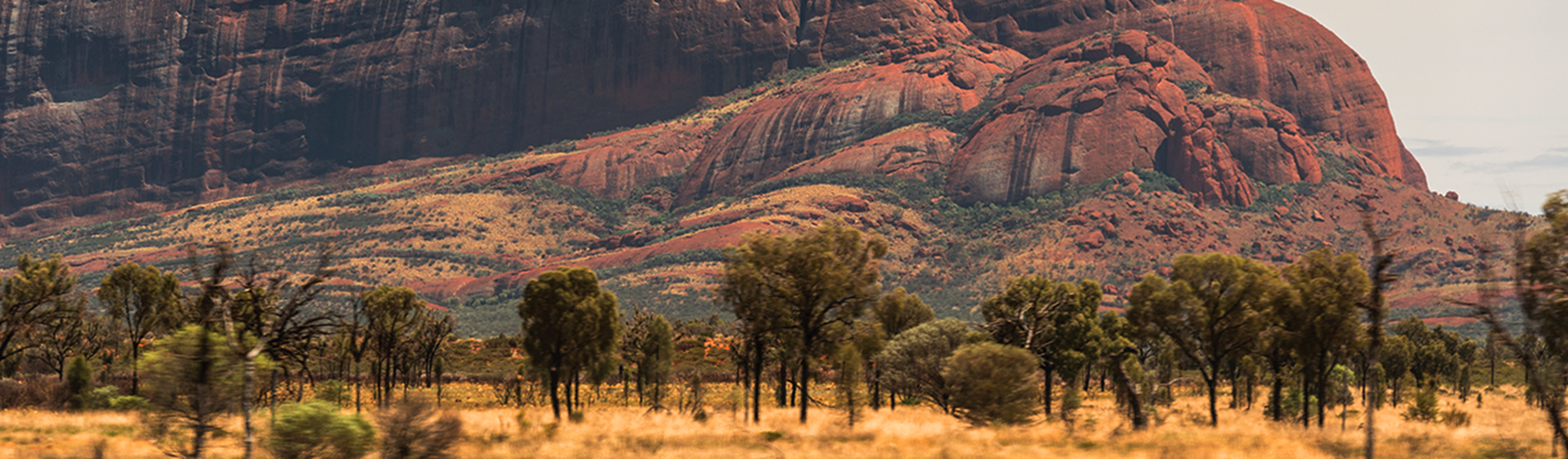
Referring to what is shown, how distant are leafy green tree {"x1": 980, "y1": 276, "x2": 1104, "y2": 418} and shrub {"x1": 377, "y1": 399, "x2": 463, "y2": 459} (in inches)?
905

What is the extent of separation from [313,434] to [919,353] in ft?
123

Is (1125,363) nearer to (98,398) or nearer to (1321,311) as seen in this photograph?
(1321,311)

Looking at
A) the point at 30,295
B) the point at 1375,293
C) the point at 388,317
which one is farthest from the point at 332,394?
the point at 1375,293

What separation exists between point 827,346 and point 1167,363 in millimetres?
58663

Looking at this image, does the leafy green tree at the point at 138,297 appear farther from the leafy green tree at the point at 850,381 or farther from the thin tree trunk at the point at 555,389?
the leafy green tree at the point at 850,381

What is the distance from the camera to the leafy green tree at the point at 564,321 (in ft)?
165

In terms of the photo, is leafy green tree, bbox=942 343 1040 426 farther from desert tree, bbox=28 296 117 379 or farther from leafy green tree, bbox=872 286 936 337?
desert tree, bbox=28 296 117 379

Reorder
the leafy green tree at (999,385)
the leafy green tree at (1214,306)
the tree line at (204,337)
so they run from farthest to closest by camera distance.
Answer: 1. the leafy green tree at (1214,306)
2. the leafy green tree at (999,385)
3. the tree line at (204,337)

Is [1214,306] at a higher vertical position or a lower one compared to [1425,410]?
higher

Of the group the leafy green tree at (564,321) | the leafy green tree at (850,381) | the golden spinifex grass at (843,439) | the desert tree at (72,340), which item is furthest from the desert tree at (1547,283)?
the desert tree at (72,340)

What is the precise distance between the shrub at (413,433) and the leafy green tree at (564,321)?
66.7 ft

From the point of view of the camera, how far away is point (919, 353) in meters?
58.8

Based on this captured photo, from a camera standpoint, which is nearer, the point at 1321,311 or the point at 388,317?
the point at 1321,311

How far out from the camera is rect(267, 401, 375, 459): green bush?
2622cm
